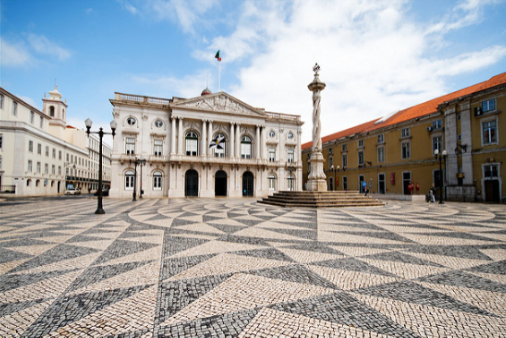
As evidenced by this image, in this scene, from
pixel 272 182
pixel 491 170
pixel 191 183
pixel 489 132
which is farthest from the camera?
pixel 272 182

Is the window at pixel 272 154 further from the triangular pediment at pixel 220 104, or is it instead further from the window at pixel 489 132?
the window at pixel 489 132

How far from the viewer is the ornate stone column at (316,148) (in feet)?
56.2

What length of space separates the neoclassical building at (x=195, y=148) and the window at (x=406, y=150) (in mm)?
14098

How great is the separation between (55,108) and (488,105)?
64.2 metres

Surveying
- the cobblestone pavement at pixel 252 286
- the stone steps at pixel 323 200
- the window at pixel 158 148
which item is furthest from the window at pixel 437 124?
the window at pixel 158 148

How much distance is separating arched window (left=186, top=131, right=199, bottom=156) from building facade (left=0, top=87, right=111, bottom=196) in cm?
2042

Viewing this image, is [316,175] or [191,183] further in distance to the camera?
[191,183]

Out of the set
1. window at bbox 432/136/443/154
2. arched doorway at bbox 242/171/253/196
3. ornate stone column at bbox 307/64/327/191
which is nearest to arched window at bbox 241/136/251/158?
arched doorway at bbox 242/171/253/196

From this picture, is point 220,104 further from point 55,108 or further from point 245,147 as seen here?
point 55,108

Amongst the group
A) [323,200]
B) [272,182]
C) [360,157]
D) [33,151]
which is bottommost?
[323,200]

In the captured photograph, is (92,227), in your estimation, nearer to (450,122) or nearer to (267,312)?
(267,312)

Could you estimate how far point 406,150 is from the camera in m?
27.2

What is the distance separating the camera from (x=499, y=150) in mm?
19188

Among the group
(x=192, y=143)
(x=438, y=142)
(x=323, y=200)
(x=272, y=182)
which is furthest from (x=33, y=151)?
(x=438, y=142)
